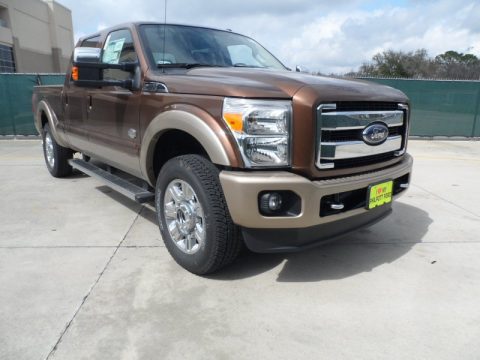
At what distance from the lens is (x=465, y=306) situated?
104 inches

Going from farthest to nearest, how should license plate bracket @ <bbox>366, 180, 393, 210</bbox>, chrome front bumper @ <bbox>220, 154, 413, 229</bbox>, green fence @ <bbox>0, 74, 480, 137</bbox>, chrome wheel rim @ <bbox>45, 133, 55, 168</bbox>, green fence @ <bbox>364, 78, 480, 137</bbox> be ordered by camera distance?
green fence @ <bbox>364, 78, 480, 137</bbox> → green fence @ <bbox>0, 74, 480, 137</bbox> → chrome wheel rim @ <bbox>45, 133, 55, 168</bbox> → license plate bracket @ <bbox>366, 180, 393, 210</bbox> → chrome front bumper @ <bbox>220, 154, 413, 229</bbox>

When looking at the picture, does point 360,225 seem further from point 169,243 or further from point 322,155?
point 169,243

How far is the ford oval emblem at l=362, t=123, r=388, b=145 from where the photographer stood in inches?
108

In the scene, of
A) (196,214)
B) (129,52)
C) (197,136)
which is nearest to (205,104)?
(197,136)

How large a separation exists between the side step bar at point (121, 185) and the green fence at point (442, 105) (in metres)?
9.21

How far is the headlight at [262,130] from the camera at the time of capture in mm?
2404

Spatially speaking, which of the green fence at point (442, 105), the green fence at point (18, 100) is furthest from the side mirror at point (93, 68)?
the green fence at point (442, 105)

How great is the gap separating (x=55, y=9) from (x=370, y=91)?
50420 mm

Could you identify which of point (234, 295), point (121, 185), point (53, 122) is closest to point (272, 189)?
point (234, 295)

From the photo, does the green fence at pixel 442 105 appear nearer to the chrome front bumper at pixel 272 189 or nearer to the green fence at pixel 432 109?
the green fence at pixel 432 109

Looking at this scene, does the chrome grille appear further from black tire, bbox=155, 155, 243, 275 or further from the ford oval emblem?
black tire, bbox=155, 155, 243, 275

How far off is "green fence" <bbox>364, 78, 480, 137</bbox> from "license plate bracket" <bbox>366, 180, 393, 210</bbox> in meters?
9.14

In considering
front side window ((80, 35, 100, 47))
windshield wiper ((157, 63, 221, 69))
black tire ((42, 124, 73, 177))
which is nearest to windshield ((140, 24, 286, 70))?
windshield wiper ((157, 63, 221, 69))

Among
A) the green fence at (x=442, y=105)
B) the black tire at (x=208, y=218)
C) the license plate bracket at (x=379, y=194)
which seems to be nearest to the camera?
the black tire at (x=208, y=218)
